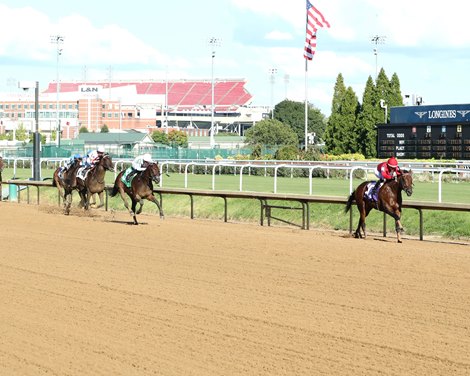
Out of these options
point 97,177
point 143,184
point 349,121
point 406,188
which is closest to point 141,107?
point 349,121

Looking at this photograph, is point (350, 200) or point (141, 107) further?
point (141, 107)

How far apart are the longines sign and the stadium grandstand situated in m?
85.0

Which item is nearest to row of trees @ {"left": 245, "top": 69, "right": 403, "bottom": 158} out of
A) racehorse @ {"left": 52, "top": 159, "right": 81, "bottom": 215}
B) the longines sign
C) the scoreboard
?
the longines sign

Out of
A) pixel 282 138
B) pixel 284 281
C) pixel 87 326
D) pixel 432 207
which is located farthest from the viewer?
pixel 282 138

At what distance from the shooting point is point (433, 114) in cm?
2997

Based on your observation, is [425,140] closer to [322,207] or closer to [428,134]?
[428,134]

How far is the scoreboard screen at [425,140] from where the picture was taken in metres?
28.8

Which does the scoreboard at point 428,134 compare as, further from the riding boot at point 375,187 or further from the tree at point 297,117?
the tree at point 297,117

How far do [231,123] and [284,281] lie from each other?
146225 millimetres

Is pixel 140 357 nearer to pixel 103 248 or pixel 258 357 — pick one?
pixel 258 357

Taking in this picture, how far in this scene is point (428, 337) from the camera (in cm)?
698

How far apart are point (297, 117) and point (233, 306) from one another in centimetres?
10175

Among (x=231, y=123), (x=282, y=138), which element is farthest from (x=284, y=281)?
(x=231, y=123)

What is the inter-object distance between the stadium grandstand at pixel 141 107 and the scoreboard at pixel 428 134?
282 feet
